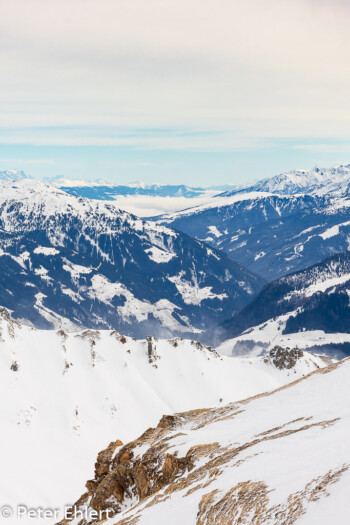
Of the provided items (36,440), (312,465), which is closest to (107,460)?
(312,465)

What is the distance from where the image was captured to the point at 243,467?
134 feet

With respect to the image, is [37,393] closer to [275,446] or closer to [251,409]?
[251,409]

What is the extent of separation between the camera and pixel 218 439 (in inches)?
2176

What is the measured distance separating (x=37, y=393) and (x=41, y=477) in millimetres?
39727

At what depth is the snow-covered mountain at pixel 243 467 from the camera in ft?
101

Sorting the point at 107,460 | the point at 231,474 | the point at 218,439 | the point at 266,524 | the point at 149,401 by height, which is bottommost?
the point at 149,401
